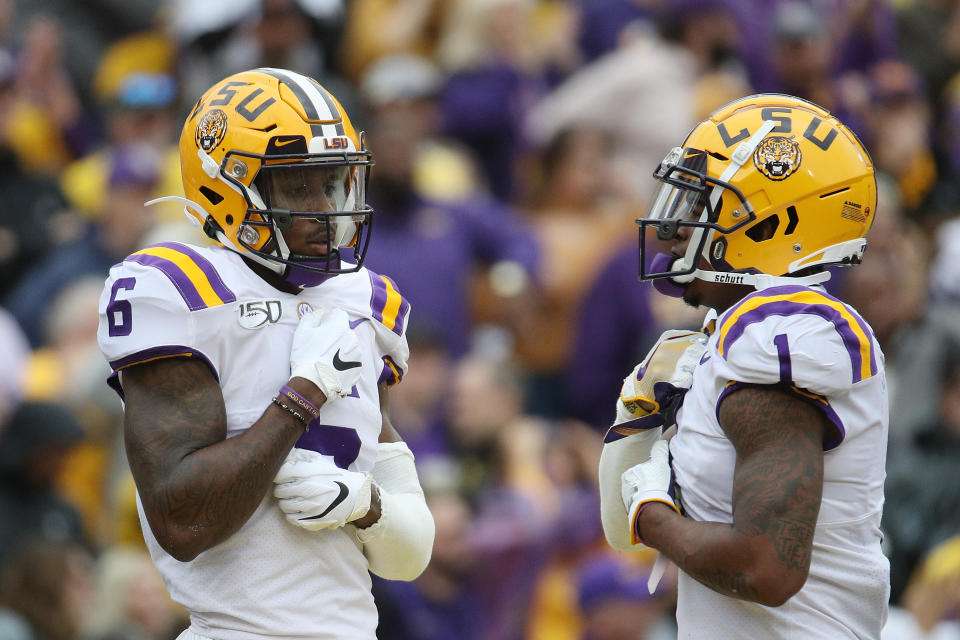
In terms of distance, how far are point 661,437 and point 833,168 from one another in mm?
893

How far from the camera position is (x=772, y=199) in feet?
13.0

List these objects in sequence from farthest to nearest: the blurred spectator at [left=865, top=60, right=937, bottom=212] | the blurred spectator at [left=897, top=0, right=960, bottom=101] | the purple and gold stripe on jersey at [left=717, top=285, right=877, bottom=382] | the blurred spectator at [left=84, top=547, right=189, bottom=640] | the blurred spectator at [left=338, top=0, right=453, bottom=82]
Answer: the blurred spectator at [left=897, top=0, right=960, bottom=101]
the blurred spectator at [left=865, top=60, right=937, bottom=212]
the blurred spectator at [left=338, top=0, right=453, bottom=82]
the blurred spectator at [left=84, top=547, right=189, bottom=640]
the purple and gold stripe on jersey at [left=717, top=285, right=877, bottom=382]

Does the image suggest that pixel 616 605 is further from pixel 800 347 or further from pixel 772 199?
pixel 800 347

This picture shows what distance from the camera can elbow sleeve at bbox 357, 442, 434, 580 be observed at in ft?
13.4

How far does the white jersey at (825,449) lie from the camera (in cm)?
368

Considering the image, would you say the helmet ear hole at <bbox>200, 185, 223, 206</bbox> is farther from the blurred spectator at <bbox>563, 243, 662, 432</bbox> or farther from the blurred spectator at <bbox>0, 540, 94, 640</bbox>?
the blurred spectator at <bbox>563, 243, 662, 432</bbox>

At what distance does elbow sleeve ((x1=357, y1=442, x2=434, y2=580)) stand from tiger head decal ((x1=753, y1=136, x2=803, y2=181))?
1301mm

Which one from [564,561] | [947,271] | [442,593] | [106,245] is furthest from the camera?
[947,271]

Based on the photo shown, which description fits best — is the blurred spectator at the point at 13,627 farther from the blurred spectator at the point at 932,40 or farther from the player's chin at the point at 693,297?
the blurred spectator at the point at 932,40

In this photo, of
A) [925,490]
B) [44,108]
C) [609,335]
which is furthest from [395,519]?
[44,108]

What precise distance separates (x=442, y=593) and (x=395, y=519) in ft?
9.32

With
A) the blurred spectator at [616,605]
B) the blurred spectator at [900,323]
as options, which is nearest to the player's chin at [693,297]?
the blurred spectator at [616,605]

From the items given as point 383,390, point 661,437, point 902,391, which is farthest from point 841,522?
point 902,391

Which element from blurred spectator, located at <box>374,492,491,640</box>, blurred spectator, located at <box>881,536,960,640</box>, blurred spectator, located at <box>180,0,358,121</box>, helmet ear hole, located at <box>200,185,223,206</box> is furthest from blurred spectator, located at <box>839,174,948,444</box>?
helmet ear hole, located at <box>200,185,223,206</box>
